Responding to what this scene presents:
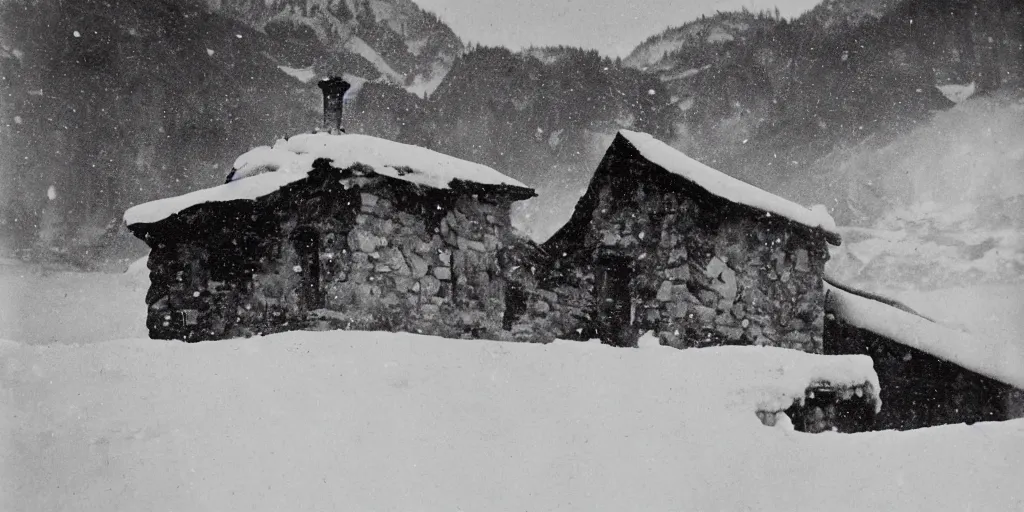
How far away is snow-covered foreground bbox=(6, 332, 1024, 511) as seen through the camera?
3.23 m

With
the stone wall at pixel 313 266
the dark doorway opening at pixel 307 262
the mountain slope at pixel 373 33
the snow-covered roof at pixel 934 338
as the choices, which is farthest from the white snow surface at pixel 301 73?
the snow-covered roof at pixel 934 338

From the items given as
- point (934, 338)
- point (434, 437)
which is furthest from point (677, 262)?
point (434, 437)

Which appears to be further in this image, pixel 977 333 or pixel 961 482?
pixel 977 333

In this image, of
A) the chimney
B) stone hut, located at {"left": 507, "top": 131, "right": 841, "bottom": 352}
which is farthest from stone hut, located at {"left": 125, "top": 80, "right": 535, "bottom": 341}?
stone hut, located at {"left": 507, "top": 131, "right": 841, "bottom": 352}

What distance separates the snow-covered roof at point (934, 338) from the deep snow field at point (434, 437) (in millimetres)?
5893

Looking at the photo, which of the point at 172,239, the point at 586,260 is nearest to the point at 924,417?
the point at 586,260

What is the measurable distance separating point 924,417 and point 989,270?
1909 centimetres

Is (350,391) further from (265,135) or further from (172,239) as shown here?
(265,135)

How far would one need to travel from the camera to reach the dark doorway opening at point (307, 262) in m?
9.70

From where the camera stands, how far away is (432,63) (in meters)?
36.8

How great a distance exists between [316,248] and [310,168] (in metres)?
1.15

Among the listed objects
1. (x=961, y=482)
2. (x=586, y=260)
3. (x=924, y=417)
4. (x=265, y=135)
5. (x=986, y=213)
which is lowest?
(x=924, y=417)

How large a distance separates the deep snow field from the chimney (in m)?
7.35

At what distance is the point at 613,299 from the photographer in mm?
11484
